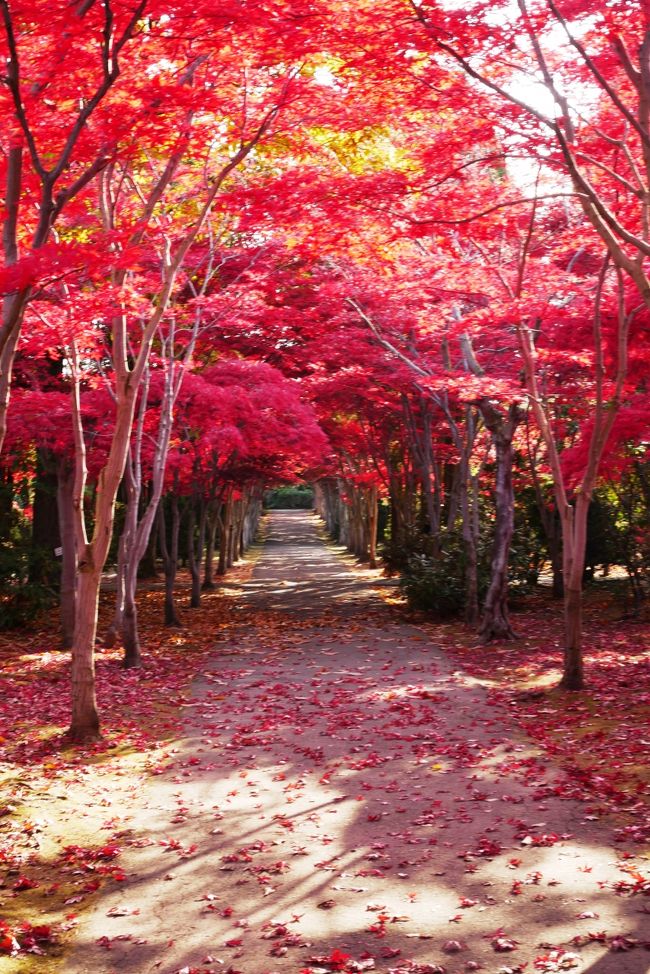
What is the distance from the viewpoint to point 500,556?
14.8 meters

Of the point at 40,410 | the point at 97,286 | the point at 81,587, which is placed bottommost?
the point at 81,587

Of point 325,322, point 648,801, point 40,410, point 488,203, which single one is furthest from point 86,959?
point 325,322

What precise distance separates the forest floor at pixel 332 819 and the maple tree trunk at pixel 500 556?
1075 millimetres

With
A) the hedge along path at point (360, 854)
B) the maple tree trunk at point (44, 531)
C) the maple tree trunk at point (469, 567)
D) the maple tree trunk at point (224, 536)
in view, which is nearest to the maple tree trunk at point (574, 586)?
the hedge along path at point (360, 854)

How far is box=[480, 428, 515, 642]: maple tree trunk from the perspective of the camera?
1472cm

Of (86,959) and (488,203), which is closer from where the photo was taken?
(86,959)

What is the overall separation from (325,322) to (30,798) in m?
13.4

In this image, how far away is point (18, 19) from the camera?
6.28m

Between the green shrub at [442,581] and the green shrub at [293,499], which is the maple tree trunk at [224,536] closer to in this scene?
the green shrub at [442,581]

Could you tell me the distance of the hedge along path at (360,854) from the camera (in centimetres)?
468

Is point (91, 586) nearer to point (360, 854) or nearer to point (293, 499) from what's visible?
point (360, 854)

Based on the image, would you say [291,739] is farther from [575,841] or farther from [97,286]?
[97,286]

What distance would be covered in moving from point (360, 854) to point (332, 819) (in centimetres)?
78

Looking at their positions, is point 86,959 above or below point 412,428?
below
